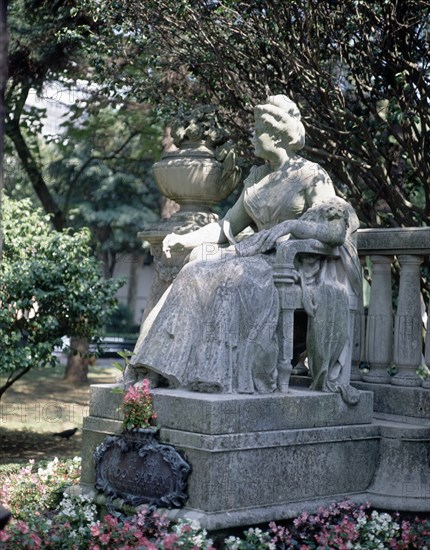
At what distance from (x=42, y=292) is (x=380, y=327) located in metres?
5.35

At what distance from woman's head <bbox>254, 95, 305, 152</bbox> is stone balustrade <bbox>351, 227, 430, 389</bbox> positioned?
2.79ft

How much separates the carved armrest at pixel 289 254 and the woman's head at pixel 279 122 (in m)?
0.89

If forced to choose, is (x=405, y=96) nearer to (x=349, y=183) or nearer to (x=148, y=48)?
(x=349, y=183)

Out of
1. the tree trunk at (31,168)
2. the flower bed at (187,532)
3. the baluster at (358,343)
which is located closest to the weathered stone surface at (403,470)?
the flower bed at (187,532)

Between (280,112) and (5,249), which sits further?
(5,249)

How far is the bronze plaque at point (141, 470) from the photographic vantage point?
5930 mm

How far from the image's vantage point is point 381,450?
22.2 ft

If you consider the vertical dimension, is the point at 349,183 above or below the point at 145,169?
below

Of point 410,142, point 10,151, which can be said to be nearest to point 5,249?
point 410,142

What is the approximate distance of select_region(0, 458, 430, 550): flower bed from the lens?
565cm

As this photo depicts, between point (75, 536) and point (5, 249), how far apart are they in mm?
6321

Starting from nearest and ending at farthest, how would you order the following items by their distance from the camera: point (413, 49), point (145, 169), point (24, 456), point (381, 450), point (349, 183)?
point (381, 450), point (413, 49), point (349, 183), point (24, 456), point (145, 169)

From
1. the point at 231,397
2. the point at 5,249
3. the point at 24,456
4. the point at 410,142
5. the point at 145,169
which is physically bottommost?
the point at 24,456

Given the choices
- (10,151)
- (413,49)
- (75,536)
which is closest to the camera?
(75,536)
